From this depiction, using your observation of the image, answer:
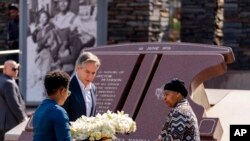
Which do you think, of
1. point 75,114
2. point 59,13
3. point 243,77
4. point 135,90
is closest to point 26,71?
point 59,13

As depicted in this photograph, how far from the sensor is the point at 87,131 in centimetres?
730

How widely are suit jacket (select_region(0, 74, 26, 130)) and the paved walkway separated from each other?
8.47 feet

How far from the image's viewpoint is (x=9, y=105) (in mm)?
11414

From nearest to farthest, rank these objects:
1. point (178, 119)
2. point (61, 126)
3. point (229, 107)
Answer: point (61, 126) → point (178, 119) → point (229, 107)

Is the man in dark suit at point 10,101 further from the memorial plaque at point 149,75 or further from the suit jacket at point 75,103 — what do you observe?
the suit jacket at point 75,103

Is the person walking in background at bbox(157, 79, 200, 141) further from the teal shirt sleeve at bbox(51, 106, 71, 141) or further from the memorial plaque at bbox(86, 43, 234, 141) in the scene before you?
the memorial plaque at bbox(86, 43, 234, 141)

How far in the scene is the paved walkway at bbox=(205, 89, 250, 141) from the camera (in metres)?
10.7

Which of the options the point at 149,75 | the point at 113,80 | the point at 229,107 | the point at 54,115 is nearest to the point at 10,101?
the point at 113,80

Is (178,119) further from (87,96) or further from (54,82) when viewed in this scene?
(54,82)

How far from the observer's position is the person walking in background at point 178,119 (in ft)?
25.1

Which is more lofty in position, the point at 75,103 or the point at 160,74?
the point at 75,103

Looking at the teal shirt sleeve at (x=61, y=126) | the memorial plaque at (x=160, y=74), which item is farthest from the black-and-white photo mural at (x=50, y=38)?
the teal shirt sleeve at (x=61, y=126)

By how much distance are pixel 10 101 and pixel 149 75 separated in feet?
6.98

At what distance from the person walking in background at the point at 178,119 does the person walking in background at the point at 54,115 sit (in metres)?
1.21
